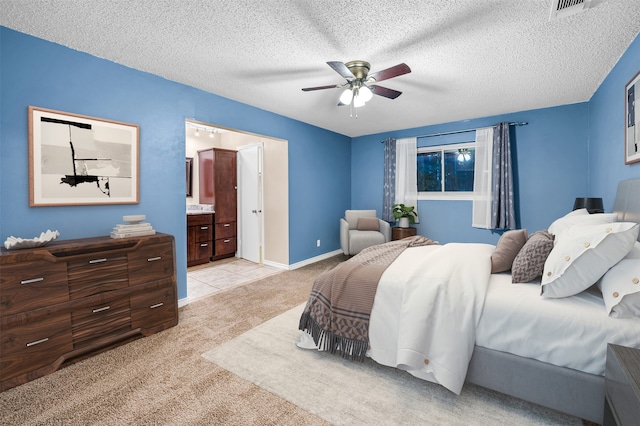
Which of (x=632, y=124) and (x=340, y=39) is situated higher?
(x=340, y=39)

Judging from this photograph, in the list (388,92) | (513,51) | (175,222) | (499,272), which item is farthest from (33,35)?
(499,272)

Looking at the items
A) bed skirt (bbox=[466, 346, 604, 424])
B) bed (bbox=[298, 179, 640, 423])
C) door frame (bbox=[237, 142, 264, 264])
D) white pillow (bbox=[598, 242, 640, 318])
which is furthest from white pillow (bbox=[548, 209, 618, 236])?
door frame (bbox=[237, 142, 264, 264])

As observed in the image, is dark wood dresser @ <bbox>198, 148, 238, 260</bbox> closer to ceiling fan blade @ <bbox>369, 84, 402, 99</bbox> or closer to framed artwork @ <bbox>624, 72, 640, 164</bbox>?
ceiling fan blade @ <bbox>369, 84, 402, 99</bbox>

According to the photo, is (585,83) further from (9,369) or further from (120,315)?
(9,369)

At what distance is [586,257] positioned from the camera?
1.55m

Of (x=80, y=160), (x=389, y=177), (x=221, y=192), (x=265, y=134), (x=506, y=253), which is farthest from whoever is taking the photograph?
(x=389, y=177)

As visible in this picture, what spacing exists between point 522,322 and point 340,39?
2.31m

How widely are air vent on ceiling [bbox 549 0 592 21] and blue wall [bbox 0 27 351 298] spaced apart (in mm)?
3242

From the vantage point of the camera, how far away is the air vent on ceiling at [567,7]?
1710mm

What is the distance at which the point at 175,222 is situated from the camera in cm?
317

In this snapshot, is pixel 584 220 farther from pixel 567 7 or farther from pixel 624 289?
pixel 567 7

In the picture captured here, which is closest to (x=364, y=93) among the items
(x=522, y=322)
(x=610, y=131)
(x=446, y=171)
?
(x=522, y=322)

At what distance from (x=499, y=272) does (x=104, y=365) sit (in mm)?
3067

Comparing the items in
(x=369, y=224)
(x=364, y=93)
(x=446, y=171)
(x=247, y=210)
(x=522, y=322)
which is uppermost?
(x=364, y=93)
